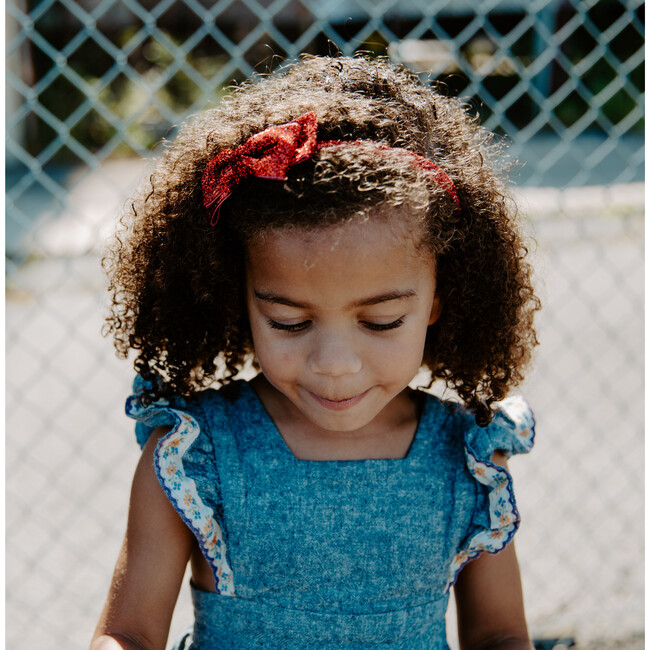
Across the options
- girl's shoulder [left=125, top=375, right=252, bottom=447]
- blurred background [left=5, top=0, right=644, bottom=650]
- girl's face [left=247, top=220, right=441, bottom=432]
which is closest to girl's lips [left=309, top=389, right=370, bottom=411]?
girl's face [left=247, top=220, right=441, bottom=432]

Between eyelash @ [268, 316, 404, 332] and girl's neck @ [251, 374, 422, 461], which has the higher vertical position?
eyelash @ [268, 316, 404, 332]

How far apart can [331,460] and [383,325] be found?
28 centimetres

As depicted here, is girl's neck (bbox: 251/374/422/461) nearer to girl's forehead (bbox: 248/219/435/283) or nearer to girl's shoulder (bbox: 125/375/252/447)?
girl's shoulder (bbox: 125/375/252/447)

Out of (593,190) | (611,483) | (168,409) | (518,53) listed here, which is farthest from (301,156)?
(518,53)

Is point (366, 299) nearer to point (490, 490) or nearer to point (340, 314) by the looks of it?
point (340, 314)

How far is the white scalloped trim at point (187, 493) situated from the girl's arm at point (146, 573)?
1.3 inches

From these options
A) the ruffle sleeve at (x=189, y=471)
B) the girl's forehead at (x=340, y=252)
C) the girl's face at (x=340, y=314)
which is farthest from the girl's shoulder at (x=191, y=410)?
the girl's forehead at (x=340, y=252)

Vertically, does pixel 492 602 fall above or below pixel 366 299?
below

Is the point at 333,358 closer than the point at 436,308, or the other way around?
the point at 333,358

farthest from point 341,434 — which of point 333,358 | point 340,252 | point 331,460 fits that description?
point 340,252

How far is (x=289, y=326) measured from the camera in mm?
1156

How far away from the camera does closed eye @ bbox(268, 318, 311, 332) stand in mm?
1148

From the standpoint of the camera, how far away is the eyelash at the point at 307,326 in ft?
3.77

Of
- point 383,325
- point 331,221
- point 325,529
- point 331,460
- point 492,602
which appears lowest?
point 492,602
